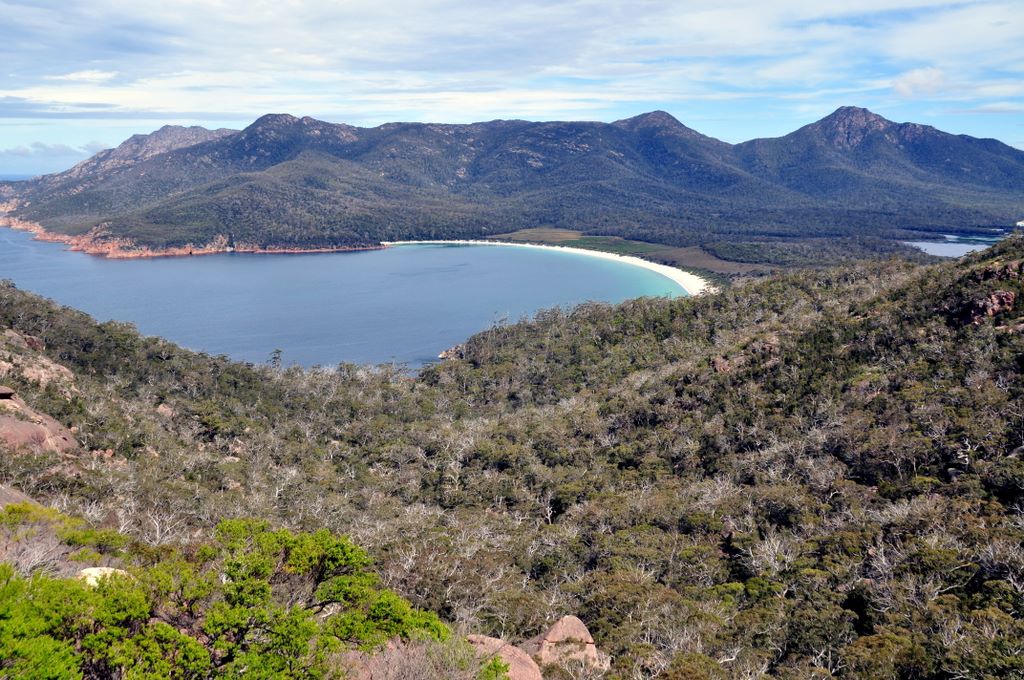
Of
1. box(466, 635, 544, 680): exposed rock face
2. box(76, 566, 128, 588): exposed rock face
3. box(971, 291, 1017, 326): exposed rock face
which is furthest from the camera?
box(971, 291, 1017, 326): exposed rock face

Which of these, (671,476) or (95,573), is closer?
(95,573)

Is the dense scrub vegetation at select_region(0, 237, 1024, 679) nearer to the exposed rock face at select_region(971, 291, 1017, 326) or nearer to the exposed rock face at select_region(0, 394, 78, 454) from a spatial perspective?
the exposed rock face at select_region(971, 291, 1017, 326)

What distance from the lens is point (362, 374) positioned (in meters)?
72.6

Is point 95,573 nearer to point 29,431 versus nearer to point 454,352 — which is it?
point 29,431

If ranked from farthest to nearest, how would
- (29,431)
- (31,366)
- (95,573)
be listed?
(31,366), (29,431), (95,573)

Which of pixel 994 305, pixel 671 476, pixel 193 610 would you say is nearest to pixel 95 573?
pixel 193 610

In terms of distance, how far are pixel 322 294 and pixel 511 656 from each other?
433 feet

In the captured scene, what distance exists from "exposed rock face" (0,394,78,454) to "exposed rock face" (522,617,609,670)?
25367 mm

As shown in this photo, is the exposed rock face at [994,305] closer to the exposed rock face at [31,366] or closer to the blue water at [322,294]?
the exposed rock face at [31,366]

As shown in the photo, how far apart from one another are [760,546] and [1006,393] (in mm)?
17343

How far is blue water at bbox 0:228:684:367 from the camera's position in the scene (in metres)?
106

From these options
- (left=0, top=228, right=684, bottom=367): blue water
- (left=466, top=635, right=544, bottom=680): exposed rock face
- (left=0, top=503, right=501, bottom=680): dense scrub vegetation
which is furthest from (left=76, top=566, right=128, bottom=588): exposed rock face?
(left=0, top=228, right=684, bottom=367): blue water

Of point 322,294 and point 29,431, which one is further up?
point 29,431

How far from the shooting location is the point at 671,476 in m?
42.6
